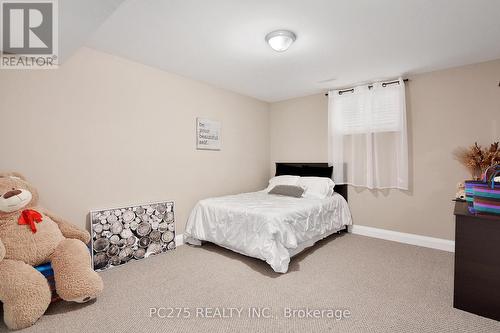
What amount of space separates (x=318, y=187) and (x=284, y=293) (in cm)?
196

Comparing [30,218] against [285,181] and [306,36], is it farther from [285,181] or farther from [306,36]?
[285,181]

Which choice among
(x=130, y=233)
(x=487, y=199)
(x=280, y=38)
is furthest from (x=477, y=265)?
(x=130, y=233)

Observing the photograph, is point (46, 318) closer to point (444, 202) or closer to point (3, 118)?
point (3, 118)

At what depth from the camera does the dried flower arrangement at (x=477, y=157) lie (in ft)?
8.82

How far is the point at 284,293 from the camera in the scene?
6.77 ft

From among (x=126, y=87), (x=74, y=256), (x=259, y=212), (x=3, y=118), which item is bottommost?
(x=74, y=256)

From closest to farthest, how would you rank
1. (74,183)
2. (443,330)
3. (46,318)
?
(443,330) < (46,318) < (74,183)

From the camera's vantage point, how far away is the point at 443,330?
1595mm

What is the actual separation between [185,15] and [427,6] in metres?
1.91

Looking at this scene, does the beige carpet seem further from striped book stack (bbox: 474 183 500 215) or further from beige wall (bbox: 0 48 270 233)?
beige wall (bbox: 0 48 270 233)

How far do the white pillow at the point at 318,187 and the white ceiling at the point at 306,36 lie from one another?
5.12ft

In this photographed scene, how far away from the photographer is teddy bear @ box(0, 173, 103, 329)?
159cm

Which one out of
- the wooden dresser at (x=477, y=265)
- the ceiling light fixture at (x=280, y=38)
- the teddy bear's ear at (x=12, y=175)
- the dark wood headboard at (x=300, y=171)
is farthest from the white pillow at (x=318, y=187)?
the teddy bear's ear at (x=12, y=175)

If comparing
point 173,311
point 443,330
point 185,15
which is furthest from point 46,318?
point 443,330
